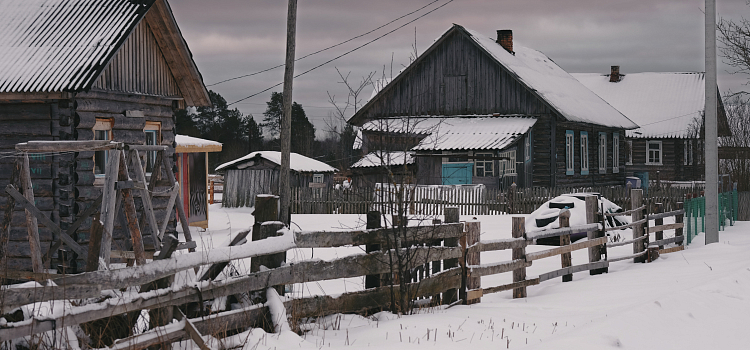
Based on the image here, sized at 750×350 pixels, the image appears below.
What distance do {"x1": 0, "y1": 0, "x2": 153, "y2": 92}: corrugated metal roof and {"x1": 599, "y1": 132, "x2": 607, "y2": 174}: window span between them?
1061 inches

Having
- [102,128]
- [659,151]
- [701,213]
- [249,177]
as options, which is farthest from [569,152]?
[102,128]

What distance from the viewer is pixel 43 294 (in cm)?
478

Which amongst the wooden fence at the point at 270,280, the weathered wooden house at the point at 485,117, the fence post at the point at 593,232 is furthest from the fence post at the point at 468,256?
the weathered wooden house at the point at 485,117

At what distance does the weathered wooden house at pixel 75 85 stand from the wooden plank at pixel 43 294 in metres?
7.07

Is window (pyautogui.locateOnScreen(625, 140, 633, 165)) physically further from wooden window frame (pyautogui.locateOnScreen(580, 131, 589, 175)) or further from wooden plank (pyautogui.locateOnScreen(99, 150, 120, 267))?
wooden plank (pyautogui.locateOnScreen(99, 150, 120, 267))

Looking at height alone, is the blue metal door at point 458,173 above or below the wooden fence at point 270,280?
above

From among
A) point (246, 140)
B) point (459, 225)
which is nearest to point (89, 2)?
point (459, 225)

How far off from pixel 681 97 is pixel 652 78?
390cm

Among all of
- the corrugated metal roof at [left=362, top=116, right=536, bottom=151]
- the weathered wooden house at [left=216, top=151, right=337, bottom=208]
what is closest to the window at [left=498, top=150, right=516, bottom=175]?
the corrugated metal roof at [left=362, top=116, right=536, bottom=151]

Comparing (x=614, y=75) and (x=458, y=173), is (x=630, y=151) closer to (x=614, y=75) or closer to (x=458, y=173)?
(x=614, y=75)

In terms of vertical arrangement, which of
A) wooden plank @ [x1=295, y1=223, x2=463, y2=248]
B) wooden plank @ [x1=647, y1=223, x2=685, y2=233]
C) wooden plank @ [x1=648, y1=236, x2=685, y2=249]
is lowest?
wooden plank @ [x1=648, y1=236, x2=685, y2=249]

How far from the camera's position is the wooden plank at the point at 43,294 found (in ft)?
15.3

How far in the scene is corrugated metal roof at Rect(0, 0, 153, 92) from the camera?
11.7 m

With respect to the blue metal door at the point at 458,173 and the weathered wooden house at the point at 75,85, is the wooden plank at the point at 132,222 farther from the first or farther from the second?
the blue metal door at the point at 458,173
